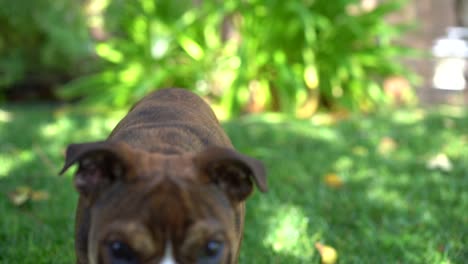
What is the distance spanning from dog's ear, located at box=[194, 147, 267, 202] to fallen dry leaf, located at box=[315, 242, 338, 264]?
3.82 ft

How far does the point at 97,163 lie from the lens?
2.42 meters

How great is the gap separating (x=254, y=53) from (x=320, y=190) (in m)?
3.82

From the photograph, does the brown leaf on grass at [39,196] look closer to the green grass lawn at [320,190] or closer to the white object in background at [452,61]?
the green grass lawn at [320,190]

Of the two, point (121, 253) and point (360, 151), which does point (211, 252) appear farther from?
point (360, 151)

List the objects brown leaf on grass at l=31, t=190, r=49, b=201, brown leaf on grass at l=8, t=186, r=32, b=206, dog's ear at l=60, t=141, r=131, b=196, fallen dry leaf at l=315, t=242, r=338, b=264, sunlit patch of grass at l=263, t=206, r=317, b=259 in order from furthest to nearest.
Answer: brown leaf on grass at l=31, t=190, r=49, b=201
brown leaf on grass at l=8, t=186, r=32, b=206
sunlit patch of grass at l=263, t=206, r=317, b=259
fallen dry leaf at l=315, t=242, r=338, b=264
dog's ear at l=60, t=141, r=131, b=196

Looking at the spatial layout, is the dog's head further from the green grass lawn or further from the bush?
the bush

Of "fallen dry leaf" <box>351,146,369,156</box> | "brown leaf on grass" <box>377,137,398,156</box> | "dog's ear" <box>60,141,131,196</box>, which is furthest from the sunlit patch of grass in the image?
"brown leaf on grass" <box>377,137,398,156</box>

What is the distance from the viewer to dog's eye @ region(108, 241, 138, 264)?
2.17 meters

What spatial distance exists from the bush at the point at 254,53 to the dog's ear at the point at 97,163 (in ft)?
18.0

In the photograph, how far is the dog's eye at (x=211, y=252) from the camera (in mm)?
2223

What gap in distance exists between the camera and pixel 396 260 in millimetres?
3611

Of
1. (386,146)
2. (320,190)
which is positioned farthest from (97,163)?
(386,146)

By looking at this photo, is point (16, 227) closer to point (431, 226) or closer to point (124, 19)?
point (431, 226)

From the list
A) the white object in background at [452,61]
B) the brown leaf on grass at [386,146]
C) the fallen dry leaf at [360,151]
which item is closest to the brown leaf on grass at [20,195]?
the fallen dry leaf at [360,151]
